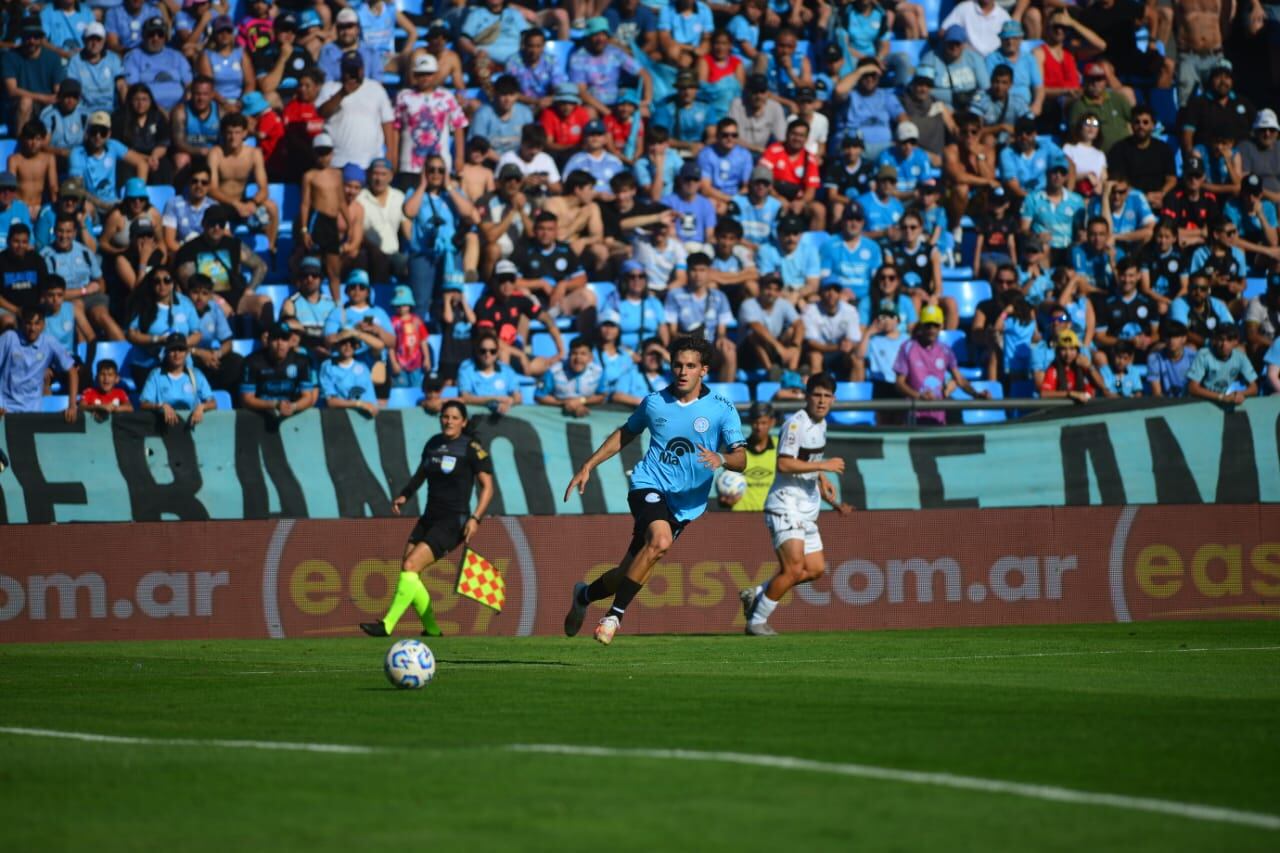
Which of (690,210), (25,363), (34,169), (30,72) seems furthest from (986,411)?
(30,72)

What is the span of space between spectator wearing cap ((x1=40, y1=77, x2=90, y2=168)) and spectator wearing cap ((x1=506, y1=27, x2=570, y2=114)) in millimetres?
5657

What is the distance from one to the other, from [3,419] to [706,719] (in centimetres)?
1169

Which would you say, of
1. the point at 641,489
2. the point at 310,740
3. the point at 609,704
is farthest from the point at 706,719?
the point at 641,489

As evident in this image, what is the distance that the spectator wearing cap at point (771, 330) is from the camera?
73.2ft

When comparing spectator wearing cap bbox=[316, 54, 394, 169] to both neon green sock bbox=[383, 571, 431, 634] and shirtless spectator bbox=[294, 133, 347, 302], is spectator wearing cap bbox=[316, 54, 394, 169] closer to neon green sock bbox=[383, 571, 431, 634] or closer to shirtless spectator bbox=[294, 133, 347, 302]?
shirtless spectator bbox=[294, 133, 347, 302]

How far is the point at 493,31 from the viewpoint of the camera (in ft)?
83.0

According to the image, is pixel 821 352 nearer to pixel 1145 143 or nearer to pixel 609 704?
pixel 1145 143

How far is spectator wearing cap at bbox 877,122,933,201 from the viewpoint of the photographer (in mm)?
25094

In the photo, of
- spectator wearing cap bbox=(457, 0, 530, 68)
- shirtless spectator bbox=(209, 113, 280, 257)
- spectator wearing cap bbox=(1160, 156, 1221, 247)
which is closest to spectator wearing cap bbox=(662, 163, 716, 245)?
spectator wearing cap bbox=(457, 0, 530, 68)

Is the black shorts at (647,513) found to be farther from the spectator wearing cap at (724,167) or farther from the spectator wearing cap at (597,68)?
the spectator wearing cap at (597,68)

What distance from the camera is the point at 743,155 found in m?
24.8

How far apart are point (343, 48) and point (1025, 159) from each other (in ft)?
31.7

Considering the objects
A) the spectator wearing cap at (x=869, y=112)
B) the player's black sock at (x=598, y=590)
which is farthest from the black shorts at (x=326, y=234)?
the player's black sock at (x=598, y=590)

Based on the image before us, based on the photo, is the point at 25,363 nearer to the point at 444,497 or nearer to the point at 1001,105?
the point at 444,497
